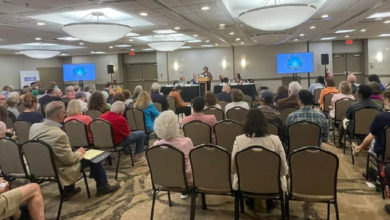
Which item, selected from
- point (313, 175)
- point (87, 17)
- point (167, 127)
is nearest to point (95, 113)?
point (167, 127)

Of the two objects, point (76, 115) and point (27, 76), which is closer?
point (76, 115)

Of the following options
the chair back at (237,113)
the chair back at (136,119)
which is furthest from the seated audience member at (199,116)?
the chair back at (136,119)

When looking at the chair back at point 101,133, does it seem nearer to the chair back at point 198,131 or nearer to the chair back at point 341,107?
the chair back at point 198,131

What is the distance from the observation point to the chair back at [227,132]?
4.31 meters

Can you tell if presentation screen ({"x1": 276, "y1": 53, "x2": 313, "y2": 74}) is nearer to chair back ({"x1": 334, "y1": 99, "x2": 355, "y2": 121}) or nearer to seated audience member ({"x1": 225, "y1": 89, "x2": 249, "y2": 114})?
chair back ({"x1": 334, "y1": 99, "x2": 355, "y2": 121})

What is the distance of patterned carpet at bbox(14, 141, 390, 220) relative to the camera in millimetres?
3471

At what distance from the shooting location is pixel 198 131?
451cm

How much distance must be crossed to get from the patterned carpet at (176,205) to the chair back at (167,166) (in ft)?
1.80

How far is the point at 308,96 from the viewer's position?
416 cm

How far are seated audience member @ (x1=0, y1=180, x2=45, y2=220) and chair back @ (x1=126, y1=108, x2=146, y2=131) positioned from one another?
10.5 feet

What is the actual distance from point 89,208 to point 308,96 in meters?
3.24

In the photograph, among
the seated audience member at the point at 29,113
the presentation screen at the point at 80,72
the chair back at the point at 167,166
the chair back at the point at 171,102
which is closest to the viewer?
the chair back at the point at 167,166

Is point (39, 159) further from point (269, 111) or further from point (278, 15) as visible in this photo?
point (278, 15)

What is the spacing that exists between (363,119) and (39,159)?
468 cm
